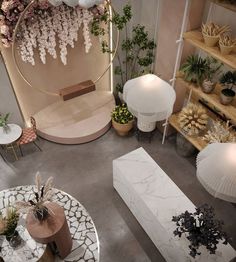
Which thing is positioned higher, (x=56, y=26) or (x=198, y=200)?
(x=56, y=26)

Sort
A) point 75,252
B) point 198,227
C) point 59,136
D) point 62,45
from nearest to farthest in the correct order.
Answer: point 198,227, point 75,252, point 62,45, point 59,136

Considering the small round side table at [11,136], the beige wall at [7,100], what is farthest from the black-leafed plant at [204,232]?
the beige wall at [7,100]

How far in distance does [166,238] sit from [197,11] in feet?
9.81

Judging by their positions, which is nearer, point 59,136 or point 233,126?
point 233,126

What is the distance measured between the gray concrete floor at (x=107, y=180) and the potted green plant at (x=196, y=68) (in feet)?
4.98

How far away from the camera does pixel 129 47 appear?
16.5ft

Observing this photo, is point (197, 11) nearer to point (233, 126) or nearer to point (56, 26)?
point (233, 126)

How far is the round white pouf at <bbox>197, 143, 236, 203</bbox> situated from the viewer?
189 cm

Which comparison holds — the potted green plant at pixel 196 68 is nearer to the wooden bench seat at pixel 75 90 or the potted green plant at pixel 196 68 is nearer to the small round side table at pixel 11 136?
the wooden bench seat at pixel 75 90

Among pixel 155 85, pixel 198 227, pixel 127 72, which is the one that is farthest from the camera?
pixel 127 72

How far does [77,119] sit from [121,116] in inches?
35.5

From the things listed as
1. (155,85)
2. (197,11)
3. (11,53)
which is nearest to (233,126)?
(197,11)

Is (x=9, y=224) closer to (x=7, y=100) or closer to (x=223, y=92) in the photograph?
(x=7, y=100)

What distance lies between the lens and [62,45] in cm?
476
